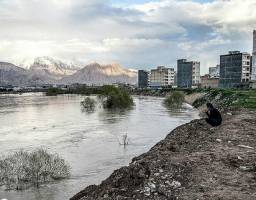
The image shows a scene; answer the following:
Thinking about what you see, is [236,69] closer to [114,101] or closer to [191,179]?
[114,101]

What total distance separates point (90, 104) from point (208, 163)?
75.4 m

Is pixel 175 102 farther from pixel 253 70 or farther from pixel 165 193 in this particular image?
pixel 165 193

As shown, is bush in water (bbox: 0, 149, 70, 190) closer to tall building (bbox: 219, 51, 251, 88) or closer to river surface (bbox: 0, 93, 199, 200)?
river surface (bbox: 0, 93, 199, 200)

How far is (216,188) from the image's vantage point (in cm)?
1351

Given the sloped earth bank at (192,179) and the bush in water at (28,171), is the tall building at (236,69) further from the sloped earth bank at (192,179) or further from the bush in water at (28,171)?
the sloped earth bank at (192,179)

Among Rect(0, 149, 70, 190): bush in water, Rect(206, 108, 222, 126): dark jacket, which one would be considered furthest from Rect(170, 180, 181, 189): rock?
Rect(206, 108, 222, 126): dark jacket

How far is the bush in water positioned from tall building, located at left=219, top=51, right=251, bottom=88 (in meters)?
156

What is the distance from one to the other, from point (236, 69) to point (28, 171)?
561 feet

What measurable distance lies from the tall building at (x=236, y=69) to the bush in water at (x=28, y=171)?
156 meters

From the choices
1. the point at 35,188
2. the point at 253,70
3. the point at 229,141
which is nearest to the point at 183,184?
the point at 229,141

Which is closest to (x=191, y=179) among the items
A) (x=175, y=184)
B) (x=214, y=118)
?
(x=175, y=184)

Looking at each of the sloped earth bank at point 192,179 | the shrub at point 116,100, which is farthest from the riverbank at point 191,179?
the shrub at point 116,100

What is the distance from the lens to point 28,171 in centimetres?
2320

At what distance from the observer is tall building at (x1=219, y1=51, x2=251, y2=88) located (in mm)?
179250
